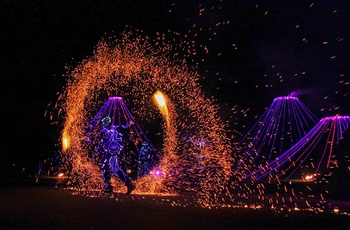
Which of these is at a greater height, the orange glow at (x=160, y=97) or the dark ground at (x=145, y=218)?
the orange glow at (x=160, y=97)

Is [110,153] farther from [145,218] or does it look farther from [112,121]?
[145,218]

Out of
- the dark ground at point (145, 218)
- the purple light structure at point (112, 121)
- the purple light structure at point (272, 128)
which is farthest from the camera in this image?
the purple light structure at point (272, 128)

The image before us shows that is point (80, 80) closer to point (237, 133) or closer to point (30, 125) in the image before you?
point (30, 125)

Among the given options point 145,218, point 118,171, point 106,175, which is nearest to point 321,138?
point 118,171

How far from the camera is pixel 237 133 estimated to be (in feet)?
76.6

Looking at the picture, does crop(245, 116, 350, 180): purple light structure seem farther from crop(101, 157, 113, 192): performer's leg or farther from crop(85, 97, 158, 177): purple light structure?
crop(101, 157, 113, 192): performer's leg

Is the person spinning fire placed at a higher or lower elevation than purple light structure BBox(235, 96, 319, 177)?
lower

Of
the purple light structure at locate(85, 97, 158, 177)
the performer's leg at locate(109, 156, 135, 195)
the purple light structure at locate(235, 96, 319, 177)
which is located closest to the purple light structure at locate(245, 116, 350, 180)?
the purple light structure at locate(235, 96, 319, 177)

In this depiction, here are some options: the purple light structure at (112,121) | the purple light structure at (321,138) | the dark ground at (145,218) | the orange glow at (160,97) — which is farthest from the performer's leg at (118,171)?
the purple light structure at (321,138)

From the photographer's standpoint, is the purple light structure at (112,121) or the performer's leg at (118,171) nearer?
the performer's leg at (118,171)

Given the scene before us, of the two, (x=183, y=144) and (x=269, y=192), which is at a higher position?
(x=183, y=144)

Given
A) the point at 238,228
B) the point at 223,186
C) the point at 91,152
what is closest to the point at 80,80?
the point at 91,152

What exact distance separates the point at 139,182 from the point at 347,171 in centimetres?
819

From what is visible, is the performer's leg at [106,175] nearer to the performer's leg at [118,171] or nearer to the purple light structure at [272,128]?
the performer's leg at [118,171]
